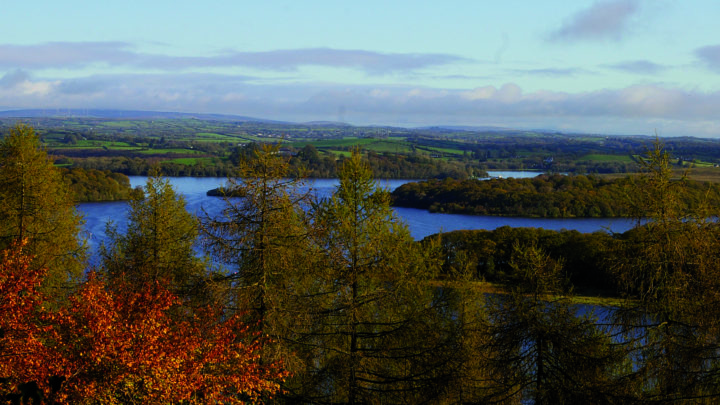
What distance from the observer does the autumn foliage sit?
6973 mm

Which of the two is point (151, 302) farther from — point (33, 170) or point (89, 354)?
point (33, 170)

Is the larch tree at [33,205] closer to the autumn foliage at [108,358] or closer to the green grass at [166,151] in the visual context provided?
the autumn foliage at [108,358]

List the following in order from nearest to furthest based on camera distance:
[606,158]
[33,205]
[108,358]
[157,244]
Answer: [108,358]
[157,244]
[33,205]
[606,158]

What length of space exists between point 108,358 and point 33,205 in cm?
892

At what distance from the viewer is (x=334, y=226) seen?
1120cm

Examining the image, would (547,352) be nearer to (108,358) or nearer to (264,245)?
(264,245)

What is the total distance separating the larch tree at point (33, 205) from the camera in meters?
14.0

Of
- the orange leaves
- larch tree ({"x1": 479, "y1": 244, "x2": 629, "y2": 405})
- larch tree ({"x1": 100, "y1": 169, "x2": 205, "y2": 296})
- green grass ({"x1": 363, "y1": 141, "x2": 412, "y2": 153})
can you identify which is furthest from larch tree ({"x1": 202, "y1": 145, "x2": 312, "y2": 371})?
green grass ({"x1": 363, "y1": 141, "x2": 412, "y2": 153})

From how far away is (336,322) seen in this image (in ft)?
39.0

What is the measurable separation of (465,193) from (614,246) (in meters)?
60.7

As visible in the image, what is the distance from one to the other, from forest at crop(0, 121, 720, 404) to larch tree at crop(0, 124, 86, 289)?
99 cm

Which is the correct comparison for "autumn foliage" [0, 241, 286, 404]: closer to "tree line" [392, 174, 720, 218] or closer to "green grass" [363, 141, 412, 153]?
"tree line" [392, 174, 720, 218]

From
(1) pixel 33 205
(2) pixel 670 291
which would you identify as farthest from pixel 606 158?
(1) pixel 33 205

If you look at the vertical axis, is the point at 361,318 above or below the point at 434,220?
above
